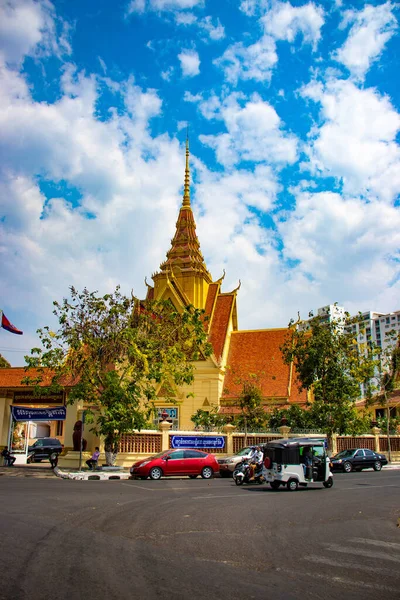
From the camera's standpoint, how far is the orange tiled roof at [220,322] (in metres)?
36.9

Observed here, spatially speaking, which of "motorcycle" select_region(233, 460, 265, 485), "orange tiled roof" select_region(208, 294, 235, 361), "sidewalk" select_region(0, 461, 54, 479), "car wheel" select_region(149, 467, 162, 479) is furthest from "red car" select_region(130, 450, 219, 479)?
"orange tiled roof" select_region(208, 294, 235, 361)

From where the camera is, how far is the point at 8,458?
26062 mm

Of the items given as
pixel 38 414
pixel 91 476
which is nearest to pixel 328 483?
pixel 91 476

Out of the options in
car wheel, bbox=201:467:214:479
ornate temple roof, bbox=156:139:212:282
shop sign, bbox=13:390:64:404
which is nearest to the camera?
car wheel, bbox=201:467:214:479

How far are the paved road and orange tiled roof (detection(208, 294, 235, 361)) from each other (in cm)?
2283

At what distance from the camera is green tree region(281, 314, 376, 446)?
2928 cm

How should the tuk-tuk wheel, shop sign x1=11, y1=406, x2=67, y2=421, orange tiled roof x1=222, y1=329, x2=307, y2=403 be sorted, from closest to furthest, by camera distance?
the tuk-tuk wheel, shop sign x1=11, y1=406, x2=67, y2=421, orange tiled roof x1=222, y1=329, x2=307, y2=403

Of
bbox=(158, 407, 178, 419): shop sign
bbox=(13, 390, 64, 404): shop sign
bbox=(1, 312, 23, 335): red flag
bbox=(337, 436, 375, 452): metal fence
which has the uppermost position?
bbox=(1, 312, 23, 335): red flag

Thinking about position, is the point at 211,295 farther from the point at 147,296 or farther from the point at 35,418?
the point at 35,418

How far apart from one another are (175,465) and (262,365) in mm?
16781

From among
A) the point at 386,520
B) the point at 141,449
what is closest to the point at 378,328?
the point at 141,449

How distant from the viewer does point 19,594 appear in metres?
5.25

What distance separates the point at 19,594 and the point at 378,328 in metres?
143

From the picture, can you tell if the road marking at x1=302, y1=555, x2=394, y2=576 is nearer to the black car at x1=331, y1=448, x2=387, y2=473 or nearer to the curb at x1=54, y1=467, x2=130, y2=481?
the curb at x1=54, y1=467, x2=130, y2=481
